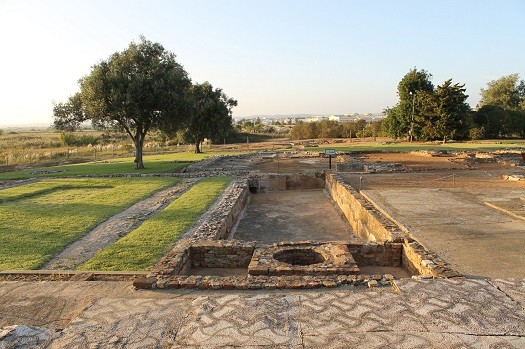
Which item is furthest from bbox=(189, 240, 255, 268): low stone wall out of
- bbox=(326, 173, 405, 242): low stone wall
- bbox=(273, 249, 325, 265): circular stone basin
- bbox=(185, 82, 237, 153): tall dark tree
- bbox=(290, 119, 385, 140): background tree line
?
bbox=(290, 119, 385, 140): background tree line

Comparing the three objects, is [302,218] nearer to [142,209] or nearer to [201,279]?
[142,209]

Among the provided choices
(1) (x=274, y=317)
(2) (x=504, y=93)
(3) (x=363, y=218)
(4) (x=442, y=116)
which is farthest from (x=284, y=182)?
(2) (x=504, y=93)

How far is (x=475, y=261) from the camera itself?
635 centimetres

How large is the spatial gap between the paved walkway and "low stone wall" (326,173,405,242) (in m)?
2.87

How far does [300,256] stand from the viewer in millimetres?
7320

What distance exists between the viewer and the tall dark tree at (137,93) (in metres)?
19.2

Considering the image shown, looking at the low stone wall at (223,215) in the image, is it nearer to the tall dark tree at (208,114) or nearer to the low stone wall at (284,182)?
the low stone wall at (284,182)

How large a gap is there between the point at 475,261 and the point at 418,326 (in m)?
2.90

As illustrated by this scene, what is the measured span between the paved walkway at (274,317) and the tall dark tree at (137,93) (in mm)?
15328

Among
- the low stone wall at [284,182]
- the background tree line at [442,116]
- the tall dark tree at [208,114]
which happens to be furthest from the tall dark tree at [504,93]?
the low stone wall at [284,182]

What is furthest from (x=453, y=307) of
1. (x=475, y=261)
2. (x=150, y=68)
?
(x=150, y=68)

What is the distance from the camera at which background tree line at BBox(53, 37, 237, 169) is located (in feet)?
63.2

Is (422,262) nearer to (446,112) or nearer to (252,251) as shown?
(252,251)

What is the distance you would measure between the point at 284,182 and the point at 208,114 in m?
18.5
